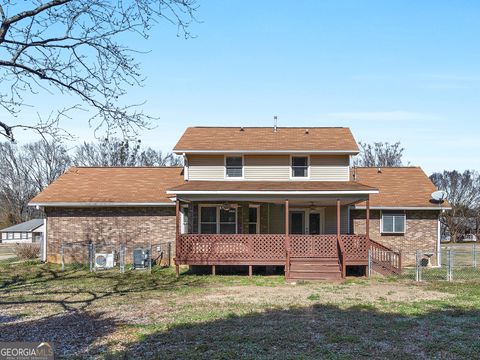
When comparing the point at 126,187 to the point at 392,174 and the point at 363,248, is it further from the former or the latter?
the point at 392,174

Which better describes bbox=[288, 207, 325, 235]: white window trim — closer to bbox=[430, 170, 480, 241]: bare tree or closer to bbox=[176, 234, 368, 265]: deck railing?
bbox=[176, 234, 368, 265]: deck railing

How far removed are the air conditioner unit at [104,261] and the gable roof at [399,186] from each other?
1201cm

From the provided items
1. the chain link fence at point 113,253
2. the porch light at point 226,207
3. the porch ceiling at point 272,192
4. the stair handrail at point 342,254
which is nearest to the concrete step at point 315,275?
the stair handrail at point 342,254

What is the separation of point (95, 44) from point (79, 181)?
17.0m

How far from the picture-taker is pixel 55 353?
8312 mm

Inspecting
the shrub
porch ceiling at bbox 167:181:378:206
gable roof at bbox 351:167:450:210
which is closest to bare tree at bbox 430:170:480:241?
gable roof at bbox 351:167:450:210

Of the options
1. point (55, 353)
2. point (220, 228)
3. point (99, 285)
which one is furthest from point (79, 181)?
point (55, 353)

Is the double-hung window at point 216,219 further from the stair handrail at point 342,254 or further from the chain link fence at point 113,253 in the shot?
the stair handrail at point 342,254

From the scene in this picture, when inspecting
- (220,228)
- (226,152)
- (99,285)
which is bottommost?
(99,285)

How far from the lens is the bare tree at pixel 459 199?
174 feet

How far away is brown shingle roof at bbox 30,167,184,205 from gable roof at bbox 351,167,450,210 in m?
9.97

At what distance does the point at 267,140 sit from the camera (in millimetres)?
24031

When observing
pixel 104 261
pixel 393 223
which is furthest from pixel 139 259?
pixel 393 223

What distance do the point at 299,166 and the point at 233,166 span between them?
3.07 meters
